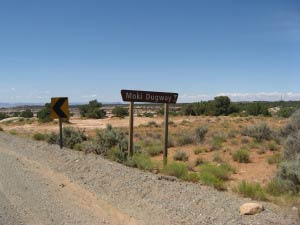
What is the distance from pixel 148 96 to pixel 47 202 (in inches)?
275

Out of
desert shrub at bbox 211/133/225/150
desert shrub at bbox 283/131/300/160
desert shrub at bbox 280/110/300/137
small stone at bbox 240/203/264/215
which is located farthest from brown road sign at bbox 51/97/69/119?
small stone at bbox 240/203/264/215

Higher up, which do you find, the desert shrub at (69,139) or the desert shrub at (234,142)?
the desert shrub at (69,139)

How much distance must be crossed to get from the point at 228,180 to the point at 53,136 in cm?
1407

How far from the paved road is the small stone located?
2.05m

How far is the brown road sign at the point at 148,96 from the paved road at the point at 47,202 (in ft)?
12.3

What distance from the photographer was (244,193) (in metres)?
9.29

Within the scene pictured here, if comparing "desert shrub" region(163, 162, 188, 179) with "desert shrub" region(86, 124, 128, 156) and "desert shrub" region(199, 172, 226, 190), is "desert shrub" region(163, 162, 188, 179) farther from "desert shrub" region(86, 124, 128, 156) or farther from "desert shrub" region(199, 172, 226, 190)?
"desert shrub" region(86, 124, 128, 156)

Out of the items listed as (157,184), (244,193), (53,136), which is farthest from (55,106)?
(244,193)

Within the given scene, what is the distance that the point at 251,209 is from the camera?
7.34 meters

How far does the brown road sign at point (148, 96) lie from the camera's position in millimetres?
14320

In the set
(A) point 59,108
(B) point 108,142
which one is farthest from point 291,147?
(A) point 59,108

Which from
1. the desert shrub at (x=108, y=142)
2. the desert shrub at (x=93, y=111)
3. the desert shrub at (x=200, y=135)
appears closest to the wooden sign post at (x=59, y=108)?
the desert shrub at (x=108, y=142)

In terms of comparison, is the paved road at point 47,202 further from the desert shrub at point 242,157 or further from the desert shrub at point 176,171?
the desert shrub at point 242,157

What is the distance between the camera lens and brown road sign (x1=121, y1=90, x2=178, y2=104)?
14.3 metres
